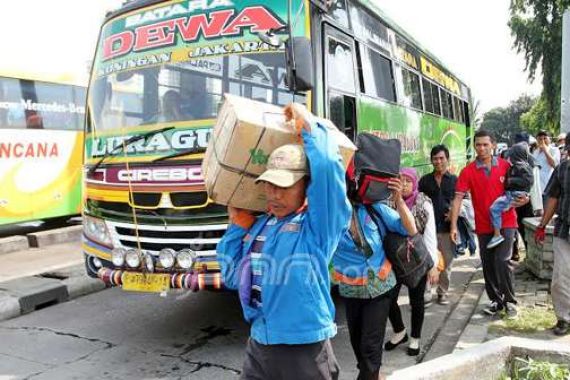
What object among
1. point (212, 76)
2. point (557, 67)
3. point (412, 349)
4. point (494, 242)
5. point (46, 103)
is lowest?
point (412, 349)

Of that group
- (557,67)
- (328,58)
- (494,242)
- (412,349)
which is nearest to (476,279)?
(494,242)

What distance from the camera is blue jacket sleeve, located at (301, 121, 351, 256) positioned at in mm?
2141

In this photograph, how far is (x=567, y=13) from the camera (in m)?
7.39

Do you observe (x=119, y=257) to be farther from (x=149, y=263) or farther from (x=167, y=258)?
(x=167, y=258)

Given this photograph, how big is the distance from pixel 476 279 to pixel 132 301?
4.12 m

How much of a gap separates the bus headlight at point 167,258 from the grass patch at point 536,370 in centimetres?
246

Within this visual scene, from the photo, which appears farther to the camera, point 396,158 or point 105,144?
point 105,144

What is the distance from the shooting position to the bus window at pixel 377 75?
591cm

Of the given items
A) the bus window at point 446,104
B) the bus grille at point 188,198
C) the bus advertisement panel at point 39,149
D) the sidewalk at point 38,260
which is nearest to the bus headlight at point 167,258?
the bus grille at point 188,198

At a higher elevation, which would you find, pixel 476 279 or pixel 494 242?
pixel 494 242

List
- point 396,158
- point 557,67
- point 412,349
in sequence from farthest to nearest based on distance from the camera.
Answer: point 557,67 < point 412,349 < point 396,158

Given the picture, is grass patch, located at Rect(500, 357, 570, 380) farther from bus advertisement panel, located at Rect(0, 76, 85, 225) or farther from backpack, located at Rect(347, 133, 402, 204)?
bus advertisement panel, located at Rect(0, 76, 85, 225)

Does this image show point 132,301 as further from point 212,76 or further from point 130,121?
point 212,76

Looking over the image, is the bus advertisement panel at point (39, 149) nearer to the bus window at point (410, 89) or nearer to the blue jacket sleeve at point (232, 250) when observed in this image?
the bus window at point (410, 89)
